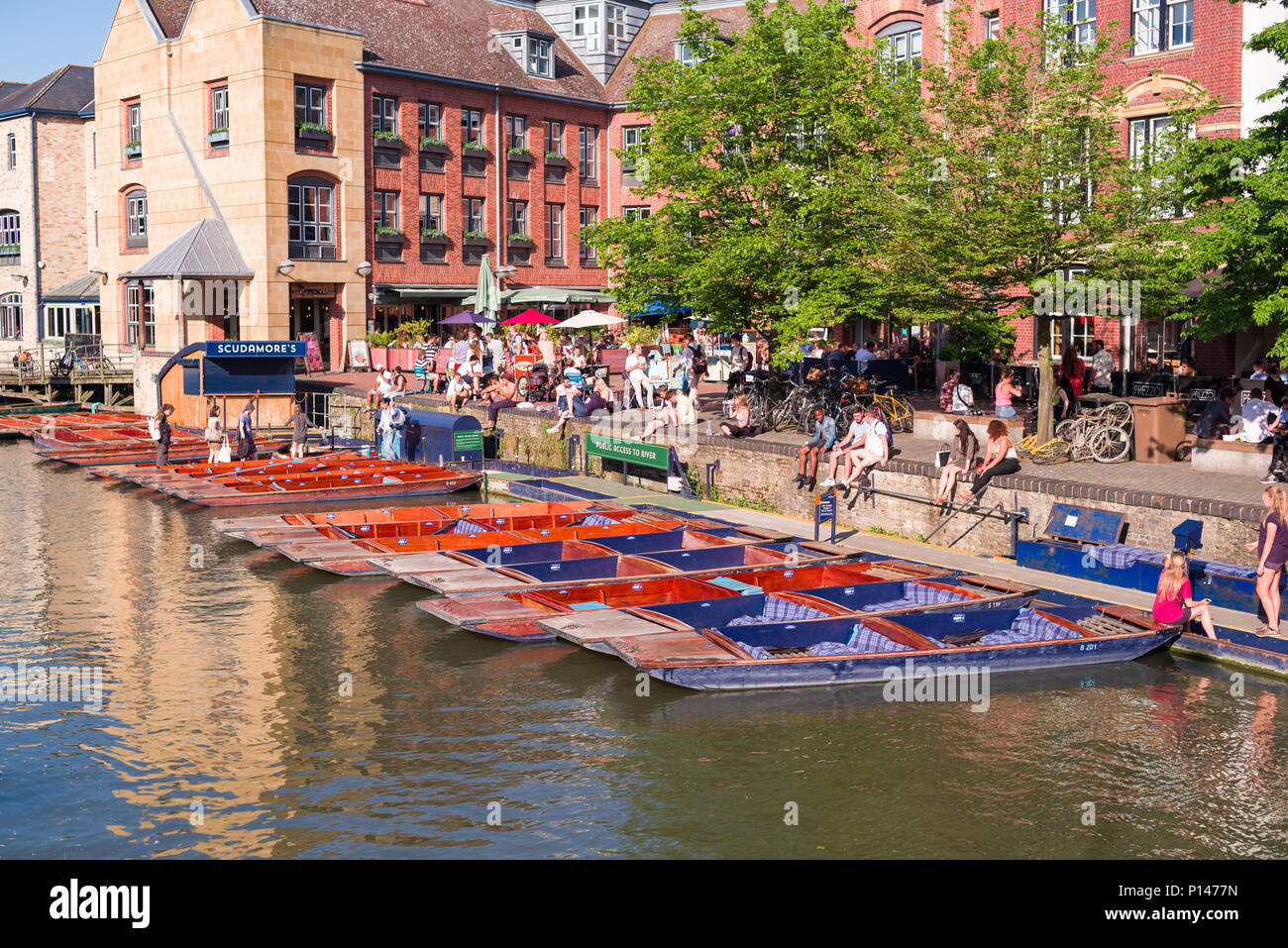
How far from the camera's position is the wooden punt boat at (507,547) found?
19688mm

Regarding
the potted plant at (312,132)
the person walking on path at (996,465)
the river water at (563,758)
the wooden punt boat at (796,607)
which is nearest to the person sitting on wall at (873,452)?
the person walking on path at (996,465)

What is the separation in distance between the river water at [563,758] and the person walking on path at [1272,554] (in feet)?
3.09

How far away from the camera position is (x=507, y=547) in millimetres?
19969

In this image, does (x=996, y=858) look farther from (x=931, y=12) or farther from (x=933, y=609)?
(x=931, y=12)

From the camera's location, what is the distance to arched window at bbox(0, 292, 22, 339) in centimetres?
6378

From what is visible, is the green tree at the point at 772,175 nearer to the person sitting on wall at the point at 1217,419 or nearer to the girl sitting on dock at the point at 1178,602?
the person sitting on wall at the point at 1217,419

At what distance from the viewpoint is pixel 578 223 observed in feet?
187

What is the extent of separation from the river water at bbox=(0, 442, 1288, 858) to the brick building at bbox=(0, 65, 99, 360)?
163 ft

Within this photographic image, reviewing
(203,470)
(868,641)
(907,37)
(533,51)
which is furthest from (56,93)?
(868,641)

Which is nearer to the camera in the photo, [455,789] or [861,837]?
[861,837]

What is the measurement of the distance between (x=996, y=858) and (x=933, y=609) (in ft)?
18.3

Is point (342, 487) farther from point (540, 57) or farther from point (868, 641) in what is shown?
point (540, 57)

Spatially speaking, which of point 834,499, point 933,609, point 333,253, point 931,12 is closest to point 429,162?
point 333,253

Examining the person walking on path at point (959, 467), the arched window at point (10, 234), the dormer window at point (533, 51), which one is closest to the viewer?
the person walking on path at point (959, 467)
